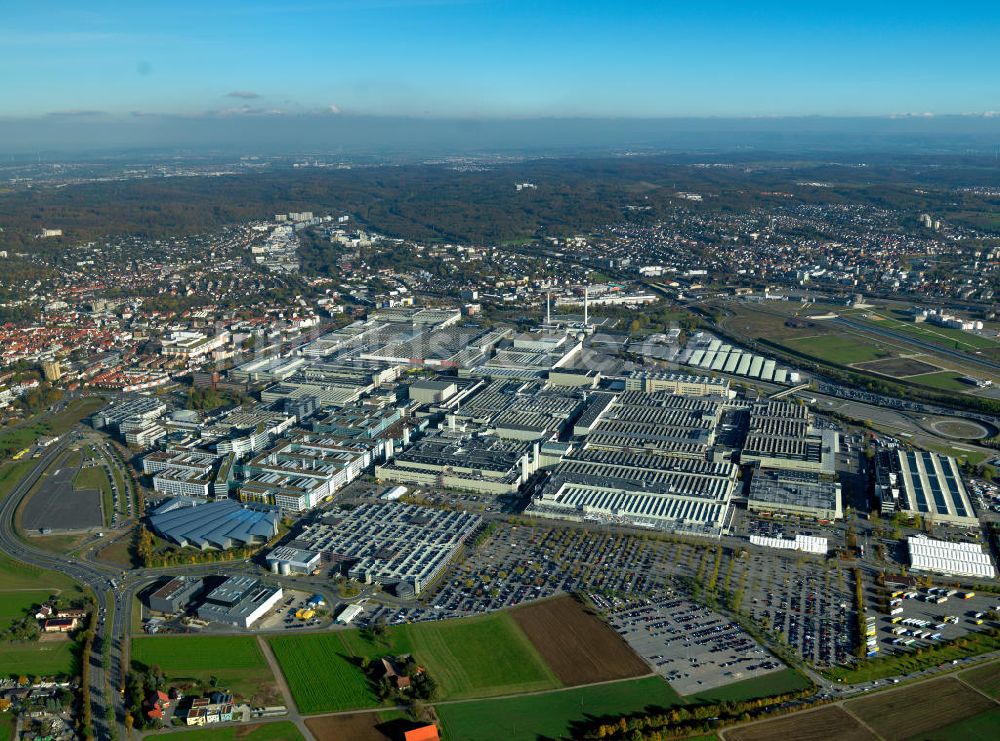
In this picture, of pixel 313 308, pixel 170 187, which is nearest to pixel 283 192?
pixel 170 187

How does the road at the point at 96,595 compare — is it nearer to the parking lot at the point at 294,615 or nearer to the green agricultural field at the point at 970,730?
the parking lot at the point at 294,615

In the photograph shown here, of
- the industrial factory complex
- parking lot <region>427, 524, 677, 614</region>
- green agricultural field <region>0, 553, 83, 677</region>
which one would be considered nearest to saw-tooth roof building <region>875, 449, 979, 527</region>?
the industrial factory complex

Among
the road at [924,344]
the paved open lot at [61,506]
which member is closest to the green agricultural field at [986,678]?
the paved open lot at [61,506]

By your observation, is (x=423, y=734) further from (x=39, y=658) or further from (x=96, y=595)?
(x=96, y=595)

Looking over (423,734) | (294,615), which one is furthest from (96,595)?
(423,734)

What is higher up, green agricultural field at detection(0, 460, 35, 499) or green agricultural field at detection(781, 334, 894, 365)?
green agricultural field at detection(781, 334, 894, 365)

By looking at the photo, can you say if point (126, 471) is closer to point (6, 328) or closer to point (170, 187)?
point (6, 328)

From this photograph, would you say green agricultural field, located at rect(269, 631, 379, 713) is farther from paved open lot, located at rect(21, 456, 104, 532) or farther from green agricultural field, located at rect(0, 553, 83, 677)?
paved open lot, located at rect(21, 456, 104, 532)
